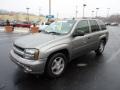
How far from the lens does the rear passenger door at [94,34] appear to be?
20.4ft

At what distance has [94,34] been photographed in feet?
21.0

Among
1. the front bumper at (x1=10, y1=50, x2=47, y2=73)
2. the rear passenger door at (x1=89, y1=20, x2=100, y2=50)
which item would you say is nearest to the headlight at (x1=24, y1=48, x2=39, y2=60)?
the front bumper at (x1=10, y1=50, x2=47, y2=73)

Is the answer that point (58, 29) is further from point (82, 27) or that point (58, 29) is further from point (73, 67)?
point (73, 67)

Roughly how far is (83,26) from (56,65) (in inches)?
78.8

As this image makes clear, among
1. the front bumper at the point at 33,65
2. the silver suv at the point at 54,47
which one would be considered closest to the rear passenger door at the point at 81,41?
the silver suv at the point at 54,47

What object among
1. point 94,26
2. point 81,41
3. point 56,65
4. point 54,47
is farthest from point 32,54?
point 94,26

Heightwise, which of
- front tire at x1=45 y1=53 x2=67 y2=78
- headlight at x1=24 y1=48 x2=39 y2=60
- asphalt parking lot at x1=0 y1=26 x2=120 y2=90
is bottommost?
asphalt parking lot at x1=0 y1=26 x2=120 y2=90

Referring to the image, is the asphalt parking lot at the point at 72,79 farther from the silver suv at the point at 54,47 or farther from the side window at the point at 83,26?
the side window at the point at 83,26

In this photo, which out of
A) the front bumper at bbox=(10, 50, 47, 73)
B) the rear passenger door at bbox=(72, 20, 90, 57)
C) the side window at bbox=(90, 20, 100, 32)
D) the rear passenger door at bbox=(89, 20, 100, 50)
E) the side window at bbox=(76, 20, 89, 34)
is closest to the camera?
the front bumper at bbox=(10, 50, 47, 73)

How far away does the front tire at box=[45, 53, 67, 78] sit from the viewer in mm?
4490

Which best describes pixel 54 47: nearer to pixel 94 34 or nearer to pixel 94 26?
pixel 94 34

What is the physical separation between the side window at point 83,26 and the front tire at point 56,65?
51.5 inches

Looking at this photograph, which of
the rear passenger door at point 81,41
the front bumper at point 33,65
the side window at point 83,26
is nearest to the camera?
the front bumper at point 33,65

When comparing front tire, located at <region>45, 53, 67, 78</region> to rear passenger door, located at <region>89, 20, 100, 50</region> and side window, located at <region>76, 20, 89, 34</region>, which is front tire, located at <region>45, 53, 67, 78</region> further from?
rear passenger door, located at <region>89, 20, 100, 50</region>
